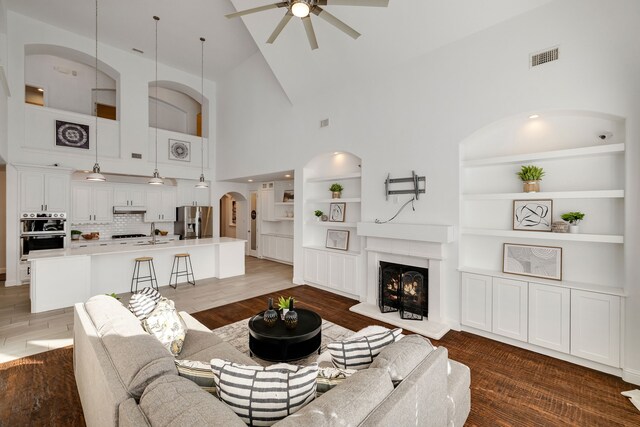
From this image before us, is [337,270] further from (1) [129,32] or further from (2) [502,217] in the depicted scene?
(1) [129,32]

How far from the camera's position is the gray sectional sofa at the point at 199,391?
1.10m

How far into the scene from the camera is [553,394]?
2578 millimetres

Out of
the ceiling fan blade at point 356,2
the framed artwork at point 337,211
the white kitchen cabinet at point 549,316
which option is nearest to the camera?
the ceiling fan blade at point 356,2

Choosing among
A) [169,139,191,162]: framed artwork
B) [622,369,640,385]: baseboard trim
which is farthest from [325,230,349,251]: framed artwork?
[169,139,191,162]: framed artwork

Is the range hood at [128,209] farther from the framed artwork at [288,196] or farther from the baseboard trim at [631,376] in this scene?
the baseboard trim at [631,376]

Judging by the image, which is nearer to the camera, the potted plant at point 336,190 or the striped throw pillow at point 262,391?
the striped throw pillow at point 262,391

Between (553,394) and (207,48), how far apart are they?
859cm

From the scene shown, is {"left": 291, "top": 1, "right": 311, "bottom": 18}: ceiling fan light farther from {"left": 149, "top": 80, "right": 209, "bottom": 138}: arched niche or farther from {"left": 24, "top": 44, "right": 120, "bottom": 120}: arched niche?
{"left": 149, "top": 80, "right": 209, "bottom": 138}: arched niche

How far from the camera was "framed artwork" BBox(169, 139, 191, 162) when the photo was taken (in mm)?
7984

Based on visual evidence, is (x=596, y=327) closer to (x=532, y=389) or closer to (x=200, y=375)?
(x=532, y=389)

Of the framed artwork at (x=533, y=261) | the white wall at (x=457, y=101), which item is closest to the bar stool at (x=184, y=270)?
the white wall at (x=457, y=101)

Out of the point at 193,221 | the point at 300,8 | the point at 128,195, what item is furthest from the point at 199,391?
the point at 128,195

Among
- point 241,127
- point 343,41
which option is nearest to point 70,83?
point 241,127

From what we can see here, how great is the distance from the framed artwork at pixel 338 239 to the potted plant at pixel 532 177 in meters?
3.05
